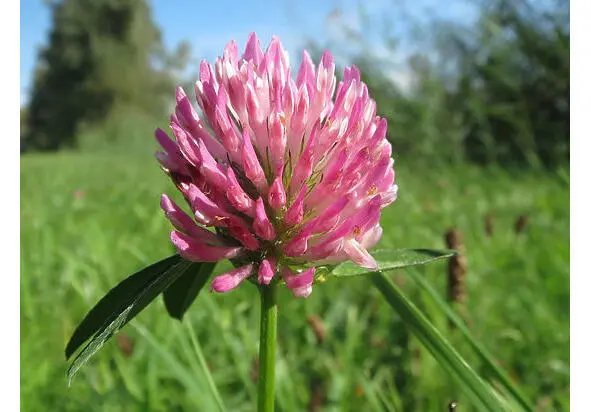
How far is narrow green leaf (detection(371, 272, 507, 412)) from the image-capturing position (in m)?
0.54

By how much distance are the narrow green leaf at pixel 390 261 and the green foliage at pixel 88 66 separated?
10.6 m

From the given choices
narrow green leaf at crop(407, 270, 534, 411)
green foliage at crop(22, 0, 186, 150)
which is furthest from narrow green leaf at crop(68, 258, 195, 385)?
green foliage at crop(22, 0, 186, 150)

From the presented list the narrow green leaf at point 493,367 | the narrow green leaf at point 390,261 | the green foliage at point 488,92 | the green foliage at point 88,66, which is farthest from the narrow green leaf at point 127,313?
the green foliage at point 88,66

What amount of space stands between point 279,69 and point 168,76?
15419mm

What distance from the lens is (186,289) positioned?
0.61 metres

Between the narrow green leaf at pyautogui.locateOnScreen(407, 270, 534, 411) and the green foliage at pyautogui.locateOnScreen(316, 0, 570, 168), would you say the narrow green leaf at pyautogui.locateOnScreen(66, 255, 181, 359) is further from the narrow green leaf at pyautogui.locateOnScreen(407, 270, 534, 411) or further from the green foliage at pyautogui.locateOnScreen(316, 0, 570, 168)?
the green foliage at pyautogui.locateOnScreen(316, 0, 570, 168)

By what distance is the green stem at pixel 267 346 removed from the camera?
1.56 feet

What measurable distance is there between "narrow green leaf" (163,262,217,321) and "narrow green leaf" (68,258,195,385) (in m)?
0.09

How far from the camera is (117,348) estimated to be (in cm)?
110

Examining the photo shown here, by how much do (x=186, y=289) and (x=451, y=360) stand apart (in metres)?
0.24

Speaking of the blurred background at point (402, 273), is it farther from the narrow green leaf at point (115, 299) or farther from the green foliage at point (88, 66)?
the green foliage at point (88, 66)
